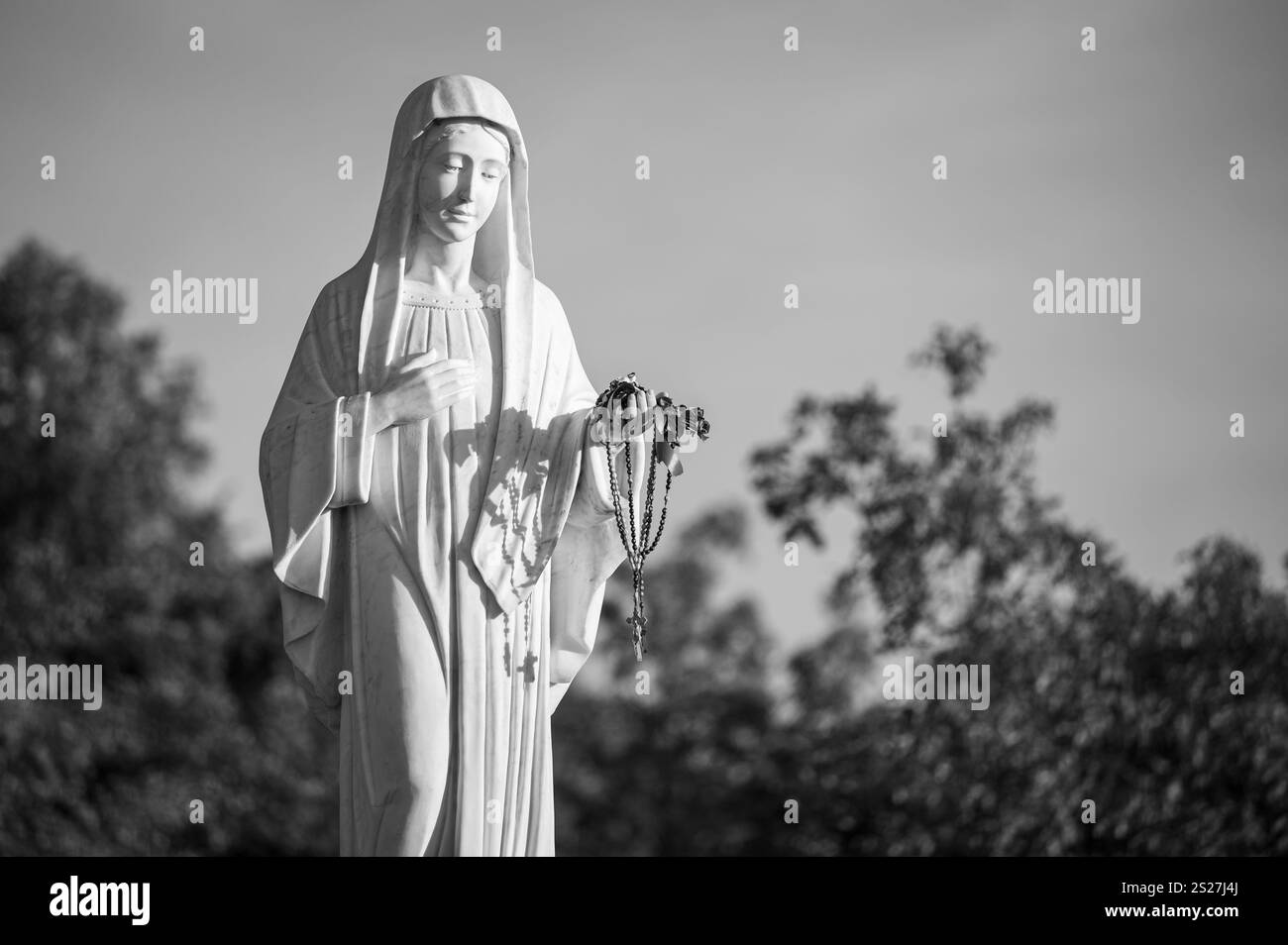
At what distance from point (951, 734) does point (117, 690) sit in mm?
14383

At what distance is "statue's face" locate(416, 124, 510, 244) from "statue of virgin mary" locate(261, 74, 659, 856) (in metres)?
0.01

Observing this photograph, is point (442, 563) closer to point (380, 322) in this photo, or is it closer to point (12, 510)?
point (380, 322)

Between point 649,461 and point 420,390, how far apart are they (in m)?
1.15

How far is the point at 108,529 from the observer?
3203 cm

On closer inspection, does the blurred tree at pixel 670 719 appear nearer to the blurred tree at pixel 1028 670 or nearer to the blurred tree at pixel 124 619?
the blurred tree at pixel 124 619

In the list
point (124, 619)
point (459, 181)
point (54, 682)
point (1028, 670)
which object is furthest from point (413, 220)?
point (124, 619)

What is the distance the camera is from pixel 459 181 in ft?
34.1

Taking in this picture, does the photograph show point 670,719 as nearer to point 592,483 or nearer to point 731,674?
point 731,674

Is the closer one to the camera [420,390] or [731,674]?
[420,390]
